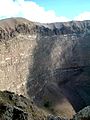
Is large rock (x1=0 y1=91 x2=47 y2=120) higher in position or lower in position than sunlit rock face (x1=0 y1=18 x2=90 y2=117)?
higher

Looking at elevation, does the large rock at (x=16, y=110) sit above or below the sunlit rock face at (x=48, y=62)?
above

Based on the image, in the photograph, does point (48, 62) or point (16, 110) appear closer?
point (16, 110)

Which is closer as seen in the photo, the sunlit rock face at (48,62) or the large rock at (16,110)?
the large rock at (16,110)

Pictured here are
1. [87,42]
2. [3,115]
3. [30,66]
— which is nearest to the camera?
[3,115]

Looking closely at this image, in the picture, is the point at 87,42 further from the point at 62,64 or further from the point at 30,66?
the point at 30,66

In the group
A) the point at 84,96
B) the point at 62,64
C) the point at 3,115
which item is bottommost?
the point at 84,96

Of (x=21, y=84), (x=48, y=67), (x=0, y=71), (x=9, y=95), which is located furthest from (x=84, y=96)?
(x=9, y=95)

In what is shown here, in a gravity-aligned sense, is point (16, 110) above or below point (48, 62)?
above

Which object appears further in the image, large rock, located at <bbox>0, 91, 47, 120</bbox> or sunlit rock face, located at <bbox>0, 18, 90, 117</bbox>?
sunlit rock face, located at <bbox>0, 18, 90, 117</bbox>
